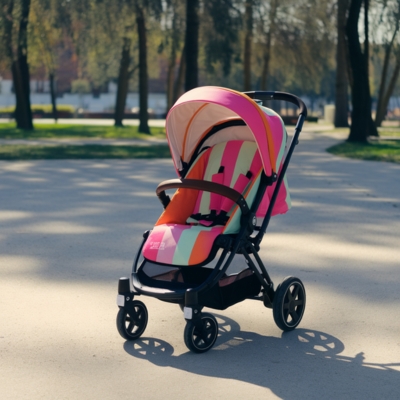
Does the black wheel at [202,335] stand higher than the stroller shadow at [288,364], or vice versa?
the black wheel at [202,335]

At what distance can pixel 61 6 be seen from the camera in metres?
21.8

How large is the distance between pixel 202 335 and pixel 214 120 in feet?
5.27

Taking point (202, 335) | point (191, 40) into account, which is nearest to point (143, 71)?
point (191, 40)

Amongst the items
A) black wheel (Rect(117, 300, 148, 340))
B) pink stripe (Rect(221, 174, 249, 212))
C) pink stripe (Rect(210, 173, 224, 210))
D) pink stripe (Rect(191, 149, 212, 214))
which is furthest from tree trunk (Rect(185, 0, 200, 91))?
black wheel (Rect(117, 300, 148, 340))

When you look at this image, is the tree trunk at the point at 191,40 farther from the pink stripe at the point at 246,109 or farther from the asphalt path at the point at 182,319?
the pink stripe at the point at 246,109

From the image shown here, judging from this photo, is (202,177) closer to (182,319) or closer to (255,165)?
(255,165)

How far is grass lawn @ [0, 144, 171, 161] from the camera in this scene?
19.0 meters

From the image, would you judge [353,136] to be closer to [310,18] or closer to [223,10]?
[223,10]

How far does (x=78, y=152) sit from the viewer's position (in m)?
20.3

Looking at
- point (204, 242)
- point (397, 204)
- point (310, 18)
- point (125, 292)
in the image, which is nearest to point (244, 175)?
point (204, 242)

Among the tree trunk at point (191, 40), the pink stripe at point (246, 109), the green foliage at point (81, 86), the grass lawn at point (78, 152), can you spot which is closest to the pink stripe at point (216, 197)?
the pink stripe at point (246, 109)

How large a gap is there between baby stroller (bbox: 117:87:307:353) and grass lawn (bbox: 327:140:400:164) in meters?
12.7

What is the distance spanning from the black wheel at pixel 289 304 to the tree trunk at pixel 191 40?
55.9ft

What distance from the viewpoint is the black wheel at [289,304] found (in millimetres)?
4840
